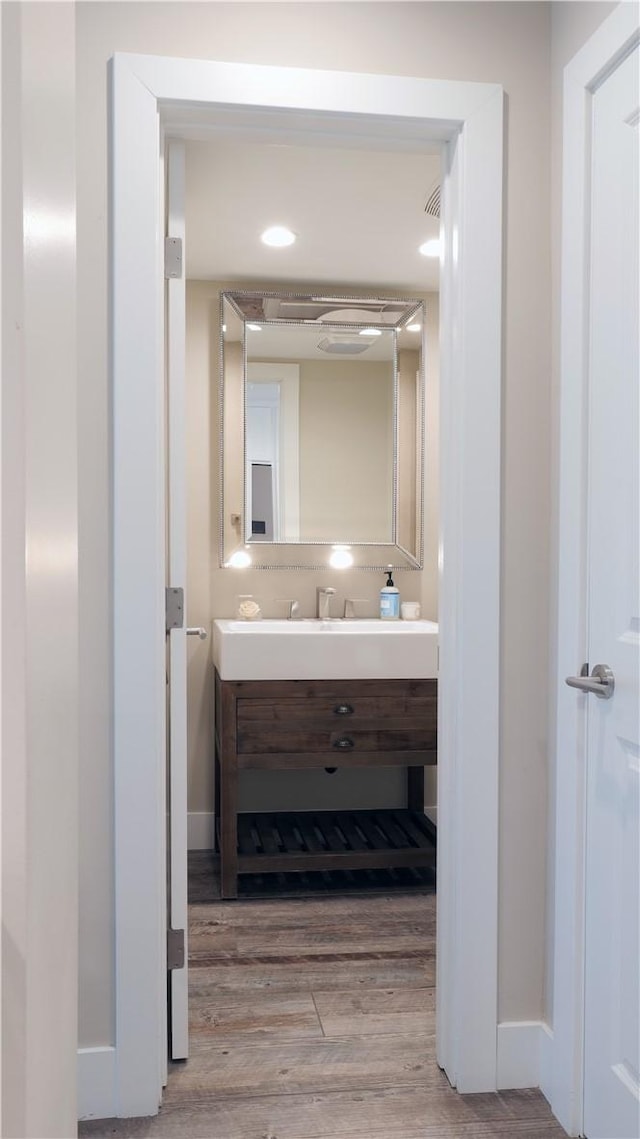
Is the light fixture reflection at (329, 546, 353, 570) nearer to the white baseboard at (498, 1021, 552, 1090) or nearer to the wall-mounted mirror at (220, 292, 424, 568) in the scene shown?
the wall-mounted mirror at (220, 292, 424, 568)

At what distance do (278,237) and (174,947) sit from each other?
2.31 m

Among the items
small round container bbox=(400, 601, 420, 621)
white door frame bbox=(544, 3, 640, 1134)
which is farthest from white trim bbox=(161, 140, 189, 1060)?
small round container bbox=(400, 601, 420, 621)

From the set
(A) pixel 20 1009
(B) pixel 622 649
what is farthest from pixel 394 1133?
(A) pixel 20 1009

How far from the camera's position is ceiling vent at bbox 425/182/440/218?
104 inches

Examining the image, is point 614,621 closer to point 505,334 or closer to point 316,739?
point 505,334

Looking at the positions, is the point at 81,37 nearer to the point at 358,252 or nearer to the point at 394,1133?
the point at 358,252

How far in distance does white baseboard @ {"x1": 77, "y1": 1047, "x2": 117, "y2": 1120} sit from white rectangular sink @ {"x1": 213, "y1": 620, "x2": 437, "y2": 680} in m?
1.34

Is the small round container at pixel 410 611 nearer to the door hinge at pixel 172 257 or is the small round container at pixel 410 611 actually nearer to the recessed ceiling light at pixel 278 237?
the recessed ceiling light at pixel 278 237

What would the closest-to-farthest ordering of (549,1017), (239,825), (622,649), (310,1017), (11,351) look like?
(11,351) → (622,649) → (549,1017) → (310,1017) → (239,825)

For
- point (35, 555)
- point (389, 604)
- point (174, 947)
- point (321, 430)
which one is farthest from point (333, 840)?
point (35, 555)

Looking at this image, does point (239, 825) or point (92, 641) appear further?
point (239, 825)

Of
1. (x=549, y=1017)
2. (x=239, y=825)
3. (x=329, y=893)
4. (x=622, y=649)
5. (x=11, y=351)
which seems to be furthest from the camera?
(x=239, y=825)

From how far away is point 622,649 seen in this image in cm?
160

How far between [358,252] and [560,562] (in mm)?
1866
